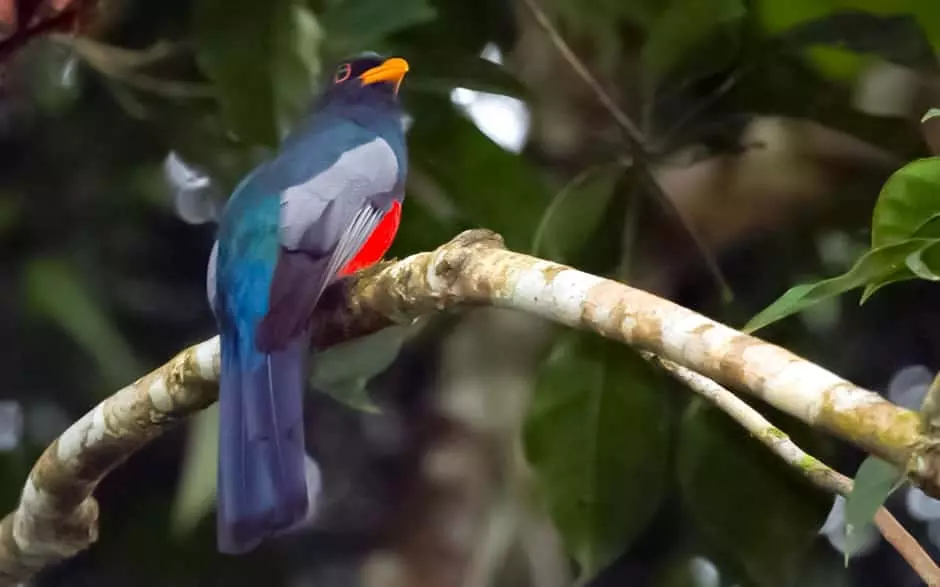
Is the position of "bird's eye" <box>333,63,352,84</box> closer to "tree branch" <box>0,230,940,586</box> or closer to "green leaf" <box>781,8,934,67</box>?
"tree branch" <box>0,230,940,586</box>

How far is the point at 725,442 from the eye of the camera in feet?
2.51

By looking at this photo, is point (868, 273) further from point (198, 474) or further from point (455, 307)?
point (198, 474)

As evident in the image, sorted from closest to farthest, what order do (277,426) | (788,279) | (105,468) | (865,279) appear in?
(865,279), (277,426), (105,468), (788,279)

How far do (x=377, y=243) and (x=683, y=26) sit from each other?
292 millimetres

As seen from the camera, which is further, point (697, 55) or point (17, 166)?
point (17, 166)

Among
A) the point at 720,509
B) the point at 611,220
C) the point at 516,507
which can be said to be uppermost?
the point at 611,220

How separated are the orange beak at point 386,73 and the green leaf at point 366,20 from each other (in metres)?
0.04

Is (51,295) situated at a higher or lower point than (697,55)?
lower

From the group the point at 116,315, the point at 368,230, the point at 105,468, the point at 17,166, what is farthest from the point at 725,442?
the point at 17,166

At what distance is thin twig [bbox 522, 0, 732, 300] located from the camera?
0.84 meters

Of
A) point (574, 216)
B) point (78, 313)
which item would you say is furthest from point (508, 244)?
point (78, 313)

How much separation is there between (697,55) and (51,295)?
577mm

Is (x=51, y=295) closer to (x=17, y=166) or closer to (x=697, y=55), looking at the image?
(x=17, y=166)

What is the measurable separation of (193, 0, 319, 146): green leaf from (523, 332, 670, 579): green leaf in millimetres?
259
